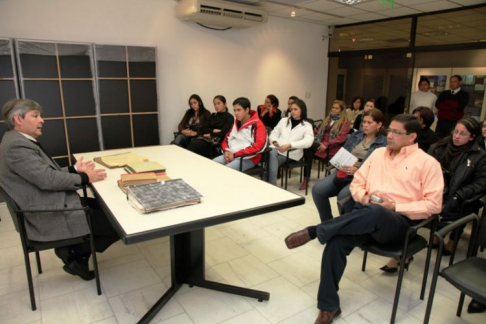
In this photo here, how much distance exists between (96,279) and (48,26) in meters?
3.62

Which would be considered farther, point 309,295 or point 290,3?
point 290,3

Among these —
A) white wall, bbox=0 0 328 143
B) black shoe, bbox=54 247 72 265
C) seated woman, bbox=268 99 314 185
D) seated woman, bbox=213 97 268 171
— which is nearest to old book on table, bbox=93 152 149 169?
black shoe, bbox=54 247 72 265

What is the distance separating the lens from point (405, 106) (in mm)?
6285

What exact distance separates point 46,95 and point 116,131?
0.96 metres

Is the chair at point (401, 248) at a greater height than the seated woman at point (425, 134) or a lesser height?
lesser

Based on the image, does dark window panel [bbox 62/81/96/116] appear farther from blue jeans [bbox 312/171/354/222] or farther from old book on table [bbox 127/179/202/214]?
blue jeans [bbox 312/171/354/222]

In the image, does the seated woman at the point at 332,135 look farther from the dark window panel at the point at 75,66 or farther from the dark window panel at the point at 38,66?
the dark window panel at the point at 38,66

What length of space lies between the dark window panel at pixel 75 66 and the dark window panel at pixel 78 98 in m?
0.10

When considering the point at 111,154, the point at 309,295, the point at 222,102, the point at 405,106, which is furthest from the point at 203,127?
the point at 405,106

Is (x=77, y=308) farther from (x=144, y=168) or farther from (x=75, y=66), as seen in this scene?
(x=75, y=66)

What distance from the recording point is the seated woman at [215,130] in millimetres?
4844

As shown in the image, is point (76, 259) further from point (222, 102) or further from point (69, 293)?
→ point (222, 102)

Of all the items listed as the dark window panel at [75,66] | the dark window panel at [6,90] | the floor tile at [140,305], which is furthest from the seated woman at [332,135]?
the dark window panel at [6,90]

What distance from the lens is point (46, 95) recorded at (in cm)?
411
